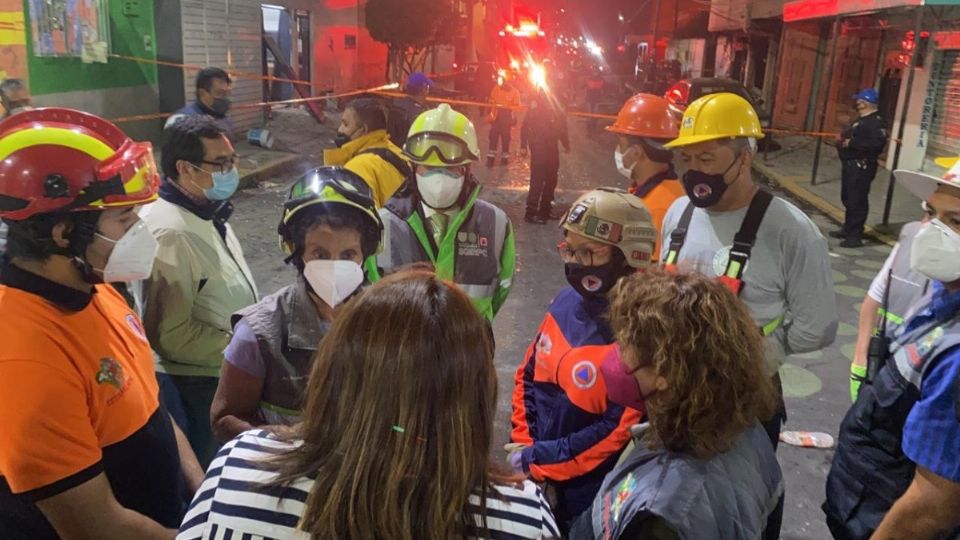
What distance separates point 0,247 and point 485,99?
2490 cm

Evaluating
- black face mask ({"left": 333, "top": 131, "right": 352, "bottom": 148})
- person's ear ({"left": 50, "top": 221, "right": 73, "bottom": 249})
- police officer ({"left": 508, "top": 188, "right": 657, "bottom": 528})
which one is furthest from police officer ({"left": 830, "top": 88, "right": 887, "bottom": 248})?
person's ear ({"left": 50, "top": 221, "right": 73, "bottom": 249})

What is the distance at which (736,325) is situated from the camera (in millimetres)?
1835

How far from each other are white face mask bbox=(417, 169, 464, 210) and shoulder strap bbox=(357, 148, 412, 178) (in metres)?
1.51

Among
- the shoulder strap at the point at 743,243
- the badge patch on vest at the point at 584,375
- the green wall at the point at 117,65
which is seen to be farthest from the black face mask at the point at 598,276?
the green wall at the point at 117,65

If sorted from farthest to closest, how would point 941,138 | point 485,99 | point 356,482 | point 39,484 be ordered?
1. point 485,99
2. point 941,138
3. point 39,484
4. point 356,482

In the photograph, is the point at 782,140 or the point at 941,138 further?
the point at 782,140

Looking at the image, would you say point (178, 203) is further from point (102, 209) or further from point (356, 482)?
point (356, 482)

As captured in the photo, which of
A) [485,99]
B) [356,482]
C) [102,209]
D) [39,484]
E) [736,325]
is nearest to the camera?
[356,482]

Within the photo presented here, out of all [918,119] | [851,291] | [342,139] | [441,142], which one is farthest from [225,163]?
[918,119]

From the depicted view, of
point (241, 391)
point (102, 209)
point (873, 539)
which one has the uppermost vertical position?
point (102, 209)

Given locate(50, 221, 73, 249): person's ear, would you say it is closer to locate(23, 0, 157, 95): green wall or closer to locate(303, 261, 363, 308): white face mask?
locate(303, 261, 363, 308): white face mask

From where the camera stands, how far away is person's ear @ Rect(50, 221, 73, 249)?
6.29 feet

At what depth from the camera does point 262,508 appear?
135cm

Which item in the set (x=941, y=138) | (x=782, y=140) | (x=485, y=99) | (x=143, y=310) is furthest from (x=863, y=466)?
(x=485, y=99)
